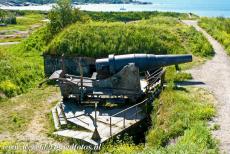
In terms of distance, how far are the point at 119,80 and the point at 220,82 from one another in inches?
149

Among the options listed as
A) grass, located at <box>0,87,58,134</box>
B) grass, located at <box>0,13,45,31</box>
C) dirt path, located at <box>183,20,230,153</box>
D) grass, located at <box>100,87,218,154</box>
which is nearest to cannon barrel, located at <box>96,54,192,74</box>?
grass, located at <box>100,87,218,154</box>

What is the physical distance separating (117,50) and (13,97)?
5.35 metres

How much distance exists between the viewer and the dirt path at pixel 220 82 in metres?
9.76

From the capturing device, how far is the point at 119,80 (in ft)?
46.3

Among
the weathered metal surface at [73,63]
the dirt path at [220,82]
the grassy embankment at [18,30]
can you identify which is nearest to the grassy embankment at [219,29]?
the dirt path at [220,82]

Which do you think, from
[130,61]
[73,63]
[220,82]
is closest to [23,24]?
[73,63]

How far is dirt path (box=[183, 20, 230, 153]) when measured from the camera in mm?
9758

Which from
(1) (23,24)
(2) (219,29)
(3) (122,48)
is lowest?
(1) (23,24)

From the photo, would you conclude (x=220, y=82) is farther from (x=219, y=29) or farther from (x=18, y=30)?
(x=18, y=30)

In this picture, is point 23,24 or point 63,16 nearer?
point 63,16

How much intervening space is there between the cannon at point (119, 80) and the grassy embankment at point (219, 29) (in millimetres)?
6993

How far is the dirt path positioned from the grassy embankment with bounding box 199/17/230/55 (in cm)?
47

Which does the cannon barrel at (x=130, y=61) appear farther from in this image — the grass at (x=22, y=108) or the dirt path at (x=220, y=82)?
the grass at (x=22, y=108)

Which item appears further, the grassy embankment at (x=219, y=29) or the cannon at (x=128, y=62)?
the grassy embankment at (x=219, y=29)
